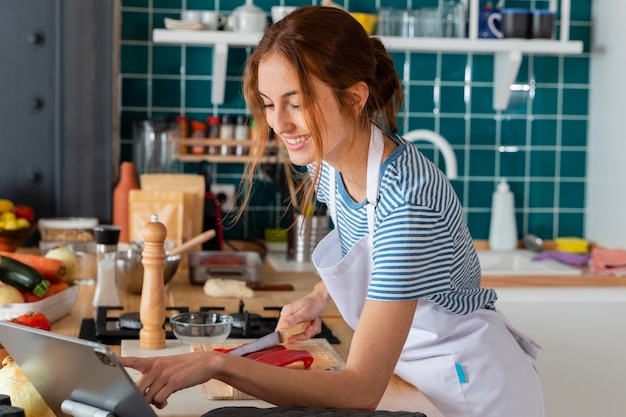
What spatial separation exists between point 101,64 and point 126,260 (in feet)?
3.73

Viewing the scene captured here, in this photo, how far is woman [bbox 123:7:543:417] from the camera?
134 cm

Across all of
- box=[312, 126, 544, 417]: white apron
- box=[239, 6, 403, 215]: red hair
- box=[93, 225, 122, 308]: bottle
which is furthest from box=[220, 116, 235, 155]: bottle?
box=[239, 6, 403, 215]: red hair

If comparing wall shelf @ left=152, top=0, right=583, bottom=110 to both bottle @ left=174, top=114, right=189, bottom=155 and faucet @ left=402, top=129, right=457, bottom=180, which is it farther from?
faucet @ left=402, top=129, right=457, bottom=180

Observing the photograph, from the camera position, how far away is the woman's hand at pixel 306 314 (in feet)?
5.77

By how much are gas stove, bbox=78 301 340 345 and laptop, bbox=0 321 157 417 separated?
0.61 m

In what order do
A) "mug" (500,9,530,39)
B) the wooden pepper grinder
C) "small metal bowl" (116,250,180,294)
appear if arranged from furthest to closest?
"mug" (500,9,530,39)
"small metal bowl" (116,250,180,294)
the wooden pepper grinder

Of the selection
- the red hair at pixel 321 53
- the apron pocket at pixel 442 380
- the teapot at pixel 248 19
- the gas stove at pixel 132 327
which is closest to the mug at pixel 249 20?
the teapot at pixel 248 19

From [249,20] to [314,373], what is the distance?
2207 mm

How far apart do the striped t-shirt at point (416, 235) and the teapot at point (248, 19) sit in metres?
1.89

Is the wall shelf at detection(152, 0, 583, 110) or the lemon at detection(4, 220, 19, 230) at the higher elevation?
the wall shelf at detection(152, 0, 583, 110)

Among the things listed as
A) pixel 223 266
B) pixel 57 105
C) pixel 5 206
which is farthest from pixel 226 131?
pixel 223 266

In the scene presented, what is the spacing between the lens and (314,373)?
4.41ft

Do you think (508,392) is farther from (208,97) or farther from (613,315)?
(208,97)

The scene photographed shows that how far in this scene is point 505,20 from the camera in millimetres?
3490
